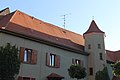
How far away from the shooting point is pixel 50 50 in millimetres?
30266

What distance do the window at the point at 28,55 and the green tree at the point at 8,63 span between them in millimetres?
3657

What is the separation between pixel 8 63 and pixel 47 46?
8883mm

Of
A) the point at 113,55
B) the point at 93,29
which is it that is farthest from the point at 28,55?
the point at 113,55

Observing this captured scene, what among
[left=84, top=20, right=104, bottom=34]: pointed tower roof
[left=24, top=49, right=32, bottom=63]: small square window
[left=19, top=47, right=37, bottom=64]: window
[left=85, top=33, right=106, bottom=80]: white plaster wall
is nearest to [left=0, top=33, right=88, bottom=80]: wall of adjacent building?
[left=19, top=47, right=37, bottom=64]: window

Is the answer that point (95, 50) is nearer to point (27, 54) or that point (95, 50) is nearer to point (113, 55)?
point (113, 55)

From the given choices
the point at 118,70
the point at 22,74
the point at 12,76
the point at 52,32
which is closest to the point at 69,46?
the point at 52,32

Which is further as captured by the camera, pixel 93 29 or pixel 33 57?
pixel 93 29

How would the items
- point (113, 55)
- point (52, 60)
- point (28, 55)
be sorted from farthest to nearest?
1. point (113, 55)
2. point (52, 60)
3. point (28, 55)

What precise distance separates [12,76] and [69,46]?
534 inches

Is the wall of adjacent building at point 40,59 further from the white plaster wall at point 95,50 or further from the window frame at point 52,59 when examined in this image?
the white plaster wall at point 95,50

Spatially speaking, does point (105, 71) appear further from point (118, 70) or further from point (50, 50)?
point (50, 50)

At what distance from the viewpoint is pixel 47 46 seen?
30000mm

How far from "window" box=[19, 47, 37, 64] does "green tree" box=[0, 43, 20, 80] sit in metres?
3.66

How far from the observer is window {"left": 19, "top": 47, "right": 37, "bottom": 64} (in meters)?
26.2
